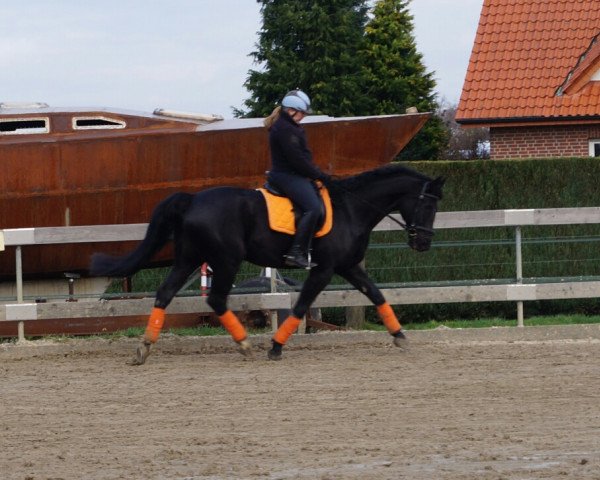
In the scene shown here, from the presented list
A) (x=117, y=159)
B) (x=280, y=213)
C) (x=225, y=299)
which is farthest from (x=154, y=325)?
(x=117, y=159)

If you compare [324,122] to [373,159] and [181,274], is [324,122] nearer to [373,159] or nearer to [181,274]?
[373,159]

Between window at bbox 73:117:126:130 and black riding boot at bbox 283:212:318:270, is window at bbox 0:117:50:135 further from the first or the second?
black riding boot at bbox 283:212:318:270

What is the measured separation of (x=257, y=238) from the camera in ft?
38.8

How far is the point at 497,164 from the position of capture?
1772cm

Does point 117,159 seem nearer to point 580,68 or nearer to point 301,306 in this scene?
point 301,306

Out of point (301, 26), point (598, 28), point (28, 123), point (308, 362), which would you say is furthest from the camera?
point (301, 26)

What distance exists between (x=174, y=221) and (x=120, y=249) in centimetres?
314

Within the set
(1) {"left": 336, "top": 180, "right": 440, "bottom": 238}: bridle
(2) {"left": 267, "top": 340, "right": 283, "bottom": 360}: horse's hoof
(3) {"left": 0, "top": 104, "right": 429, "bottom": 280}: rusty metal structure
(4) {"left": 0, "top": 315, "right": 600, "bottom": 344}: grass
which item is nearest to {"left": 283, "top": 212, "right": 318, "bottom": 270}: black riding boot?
(1) {"left": 336, "top": 180, "right": 440, "bottom": 238}: bridle

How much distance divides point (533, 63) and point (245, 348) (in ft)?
53.7

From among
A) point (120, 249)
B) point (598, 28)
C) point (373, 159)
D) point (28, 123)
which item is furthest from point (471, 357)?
point (598, 28)

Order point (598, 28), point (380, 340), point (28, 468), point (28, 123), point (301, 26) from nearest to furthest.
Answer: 1. point (28, 468)
2. point (380, 340)
3. point (28, 123)
4. point (598, 28)
5. point (301, 26)

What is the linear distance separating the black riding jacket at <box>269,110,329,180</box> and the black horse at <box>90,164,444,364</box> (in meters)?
0.39

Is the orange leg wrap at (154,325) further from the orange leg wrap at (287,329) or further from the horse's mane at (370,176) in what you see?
the horse's mane at (370,176)

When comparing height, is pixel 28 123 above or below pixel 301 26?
below
